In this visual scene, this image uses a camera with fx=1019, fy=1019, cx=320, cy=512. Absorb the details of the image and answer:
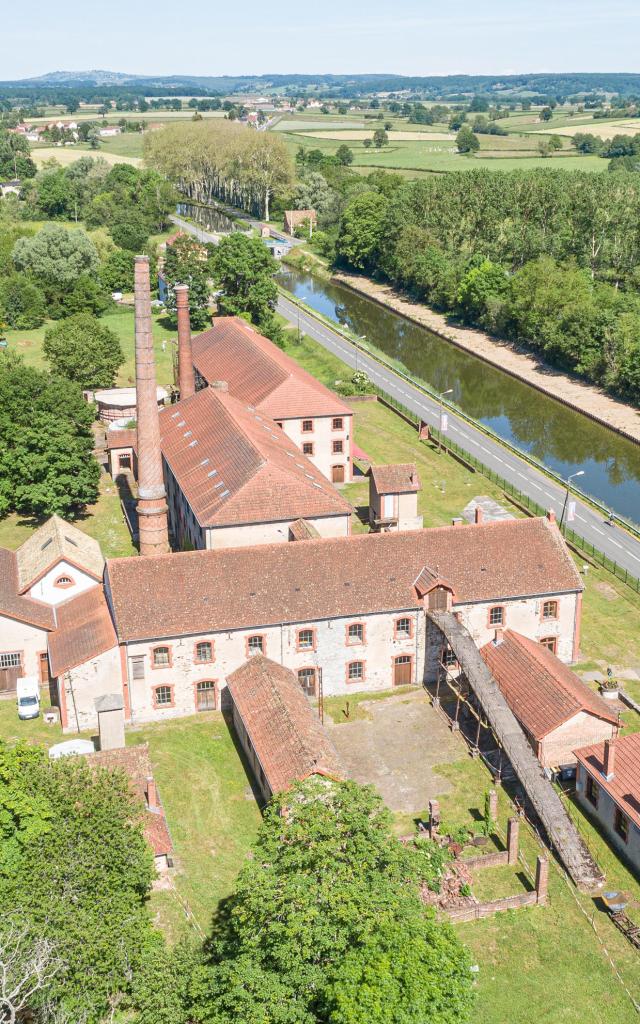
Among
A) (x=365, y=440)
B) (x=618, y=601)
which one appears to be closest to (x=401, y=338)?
(x=365, y=440)

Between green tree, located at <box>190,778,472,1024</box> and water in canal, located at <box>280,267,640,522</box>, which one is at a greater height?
green tree, located at <box>190,778,472,1024</box>

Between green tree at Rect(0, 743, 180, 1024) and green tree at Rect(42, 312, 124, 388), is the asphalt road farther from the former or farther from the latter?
green tree at Rect(0, 743, 180, 1024)

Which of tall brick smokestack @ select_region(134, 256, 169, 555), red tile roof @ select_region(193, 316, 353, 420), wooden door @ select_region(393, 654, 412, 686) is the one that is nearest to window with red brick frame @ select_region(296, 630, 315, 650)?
wooden door @ select_region(393, 654, 412, 686)

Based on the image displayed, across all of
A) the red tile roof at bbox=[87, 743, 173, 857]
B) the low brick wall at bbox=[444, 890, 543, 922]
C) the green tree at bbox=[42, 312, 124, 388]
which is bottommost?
the low brick wall at bbox=[444, 890, 543, 922]

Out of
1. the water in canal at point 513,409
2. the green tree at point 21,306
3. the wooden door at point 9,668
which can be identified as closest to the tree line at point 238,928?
the wooden door at point 9,668

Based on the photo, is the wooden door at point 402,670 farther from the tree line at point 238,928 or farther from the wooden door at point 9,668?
the wooden door at point 9,668

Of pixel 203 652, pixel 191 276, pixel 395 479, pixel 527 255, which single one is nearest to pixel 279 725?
pixel 203 652

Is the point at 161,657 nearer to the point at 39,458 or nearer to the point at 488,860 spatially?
the point at 488,860
